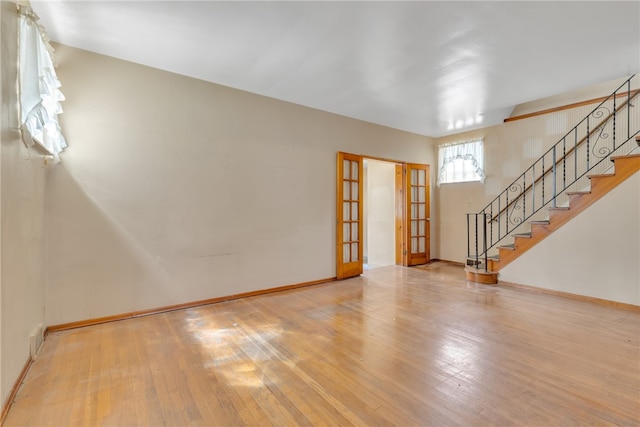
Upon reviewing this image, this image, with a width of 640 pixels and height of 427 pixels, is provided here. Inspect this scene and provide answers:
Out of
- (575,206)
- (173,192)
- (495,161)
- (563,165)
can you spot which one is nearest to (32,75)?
(173,192)

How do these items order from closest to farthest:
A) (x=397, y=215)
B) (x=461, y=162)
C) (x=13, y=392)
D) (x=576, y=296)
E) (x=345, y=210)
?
(x=13, y=392) < (x=576, y=296) < (x=345, y=210) < (x=461, y=162) < (x=397, y=215)

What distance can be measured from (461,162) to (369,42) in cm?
438

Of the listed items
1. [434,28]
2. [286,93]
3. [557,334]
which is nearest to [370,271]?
[557,334]

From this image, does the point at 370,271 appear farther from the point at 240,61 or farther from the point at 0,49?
the point at 0,49

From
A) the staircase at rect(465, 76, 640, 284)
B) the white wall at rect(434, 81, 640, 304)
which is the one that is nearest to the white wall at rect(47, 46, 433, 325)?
the staircase at rect(465, 76, 640, 284)

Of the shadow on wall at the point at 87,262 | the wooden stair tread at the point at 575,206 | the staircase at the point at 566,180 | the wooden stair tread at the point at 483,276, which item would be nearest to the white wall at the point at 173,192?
the shadow on wall at the point at 87,262

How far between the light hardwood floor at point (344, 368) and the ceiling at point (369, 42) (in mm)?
2878

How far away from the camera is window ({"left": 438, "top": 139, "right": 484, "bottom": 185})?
5.93 m

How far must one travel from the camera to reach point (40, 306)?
2.59 metres

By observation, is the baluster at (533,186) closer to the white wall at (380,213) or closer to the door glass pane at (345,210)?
the white wall at (380,213)

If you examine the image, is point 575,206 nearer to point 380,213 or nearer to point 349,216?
point 349,216

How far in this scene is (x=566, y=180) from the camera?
4809mm

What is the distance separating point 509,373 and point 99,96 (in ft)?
15.0

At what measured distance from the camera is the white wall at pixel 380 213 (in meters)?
A: 6.67
